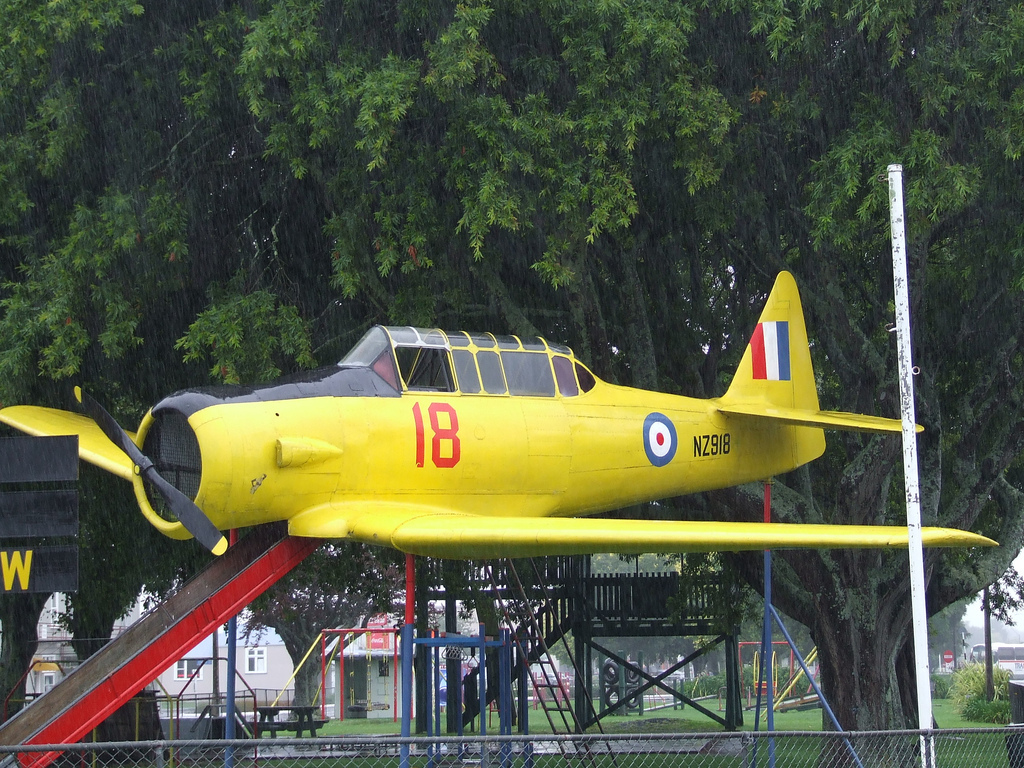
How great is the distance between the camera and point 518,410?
10.8 meters

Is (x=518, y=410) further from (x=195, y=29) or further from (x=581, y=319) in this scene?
(x=195, y=29)

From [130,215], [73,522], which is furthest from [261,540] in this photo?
[130,215]

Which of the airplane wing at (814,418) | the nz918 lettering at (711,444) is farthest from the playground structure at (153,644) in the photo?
the airplane wing at (814,418)

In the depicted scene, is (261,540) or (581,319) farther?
(581,319)

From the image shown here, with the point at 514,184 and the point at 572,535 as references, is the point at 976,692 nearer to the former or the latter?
the point at 514,184

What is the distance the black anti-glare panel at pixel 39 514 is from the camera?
26.8ft

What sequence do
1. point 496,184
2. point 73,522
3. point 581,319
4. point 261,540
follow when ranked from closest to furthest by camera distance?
point 73,522 → point 261,540 → point 496,184 → point 581,319

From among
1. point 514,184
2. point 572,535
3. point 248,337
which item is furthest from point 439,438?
point 514,184

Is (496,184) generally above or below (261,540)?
above

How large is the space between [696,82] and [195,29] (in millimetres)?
5980

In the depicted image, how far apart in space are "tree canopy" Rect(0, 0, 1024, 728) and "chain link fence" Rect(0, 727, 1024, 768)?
1923 millimetres

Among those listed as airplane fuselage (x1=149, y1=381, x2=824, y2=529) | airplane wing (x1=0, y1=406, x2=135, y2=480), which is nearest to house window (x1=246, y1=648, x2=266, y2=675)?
airplane wing (x1=0, y1=406, x2=135, y2=480)

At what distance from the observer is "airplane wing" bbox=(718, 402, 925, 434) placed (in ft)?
39.0

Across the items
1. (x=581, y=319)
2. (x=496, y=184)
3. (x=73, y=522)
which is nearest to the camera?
(x=73, y=522)
